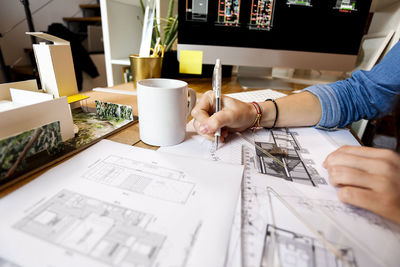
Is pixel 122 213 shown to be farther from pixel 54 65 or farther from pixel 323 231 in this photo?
pixel 54 65

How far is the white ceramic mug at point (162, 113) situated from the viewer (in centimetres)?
39

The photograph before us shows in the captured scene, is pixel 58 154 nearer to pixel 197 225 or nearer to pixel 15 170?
pixel 15 170

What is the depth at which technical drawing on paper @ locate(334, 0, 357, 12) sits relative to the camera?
82 centimetres

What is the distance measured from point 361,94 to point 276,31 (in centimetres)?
42

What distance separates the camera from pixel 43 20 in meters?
2.44

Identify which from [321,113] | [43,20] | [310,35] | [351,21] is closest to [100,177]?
[321,113]

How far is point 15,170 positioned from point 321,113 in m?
0.63

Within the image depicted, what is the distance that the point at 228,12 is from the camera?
84cm

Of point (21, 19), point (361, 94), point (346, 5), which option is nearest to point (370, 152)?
point (361, 94)

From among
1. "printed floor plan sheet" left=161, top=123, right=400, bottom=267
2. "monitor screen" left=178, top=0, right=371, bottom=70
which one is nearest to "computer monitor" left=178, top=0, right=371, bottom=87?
"monitor screen" left=178, top=0, right=371, bottom=70

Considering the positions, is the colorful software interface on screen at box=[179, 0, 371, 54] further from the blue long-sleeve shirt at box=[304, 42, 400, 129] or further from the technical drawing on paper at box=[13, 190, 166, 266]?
the technical drawing on paper at box=[13, 190, 166, 266]

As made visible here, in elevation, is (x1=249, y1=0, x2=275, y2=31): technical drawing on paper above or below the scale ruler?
above

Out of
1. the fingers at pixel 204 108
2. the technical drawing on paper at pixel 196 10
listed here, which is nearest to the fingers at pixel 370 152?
the fingers at pixel 204 108

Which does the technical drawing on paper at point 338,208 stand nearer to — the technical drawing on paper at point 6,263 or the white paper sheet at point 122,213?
the white paper sheet at point 122,213
